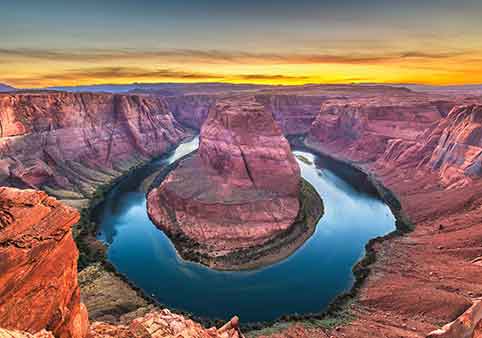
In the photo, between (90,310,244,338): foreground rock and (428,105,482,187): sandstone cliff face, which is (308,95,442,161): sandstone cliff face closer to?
(428,105,482,187): sandstone cliff face

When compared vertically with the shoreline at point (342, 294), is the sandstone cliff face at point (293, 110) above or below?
above

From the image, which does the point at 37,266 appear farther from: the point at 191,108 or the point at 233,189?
the point at 191,108

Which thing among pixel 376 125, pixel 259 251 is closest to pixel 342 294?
pixel 259 251

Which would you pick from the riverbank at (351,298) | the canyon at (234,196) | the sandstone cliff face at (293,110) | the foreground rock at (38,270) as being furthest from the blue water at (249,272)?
the sandstone cliff face at (293,110)

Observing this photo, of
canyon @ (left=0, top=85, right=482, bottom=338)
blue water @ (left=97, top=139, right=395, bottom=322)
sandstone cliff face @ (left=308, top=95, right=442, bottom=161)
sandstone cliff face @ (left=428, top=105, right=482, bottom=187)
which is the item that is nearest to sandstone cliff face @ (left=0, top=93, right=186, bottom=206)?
canyon @ (left=0, top=85, right=482, bottom=338)

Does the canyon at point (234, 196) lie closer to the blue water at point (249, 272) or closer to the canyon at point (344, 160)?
the blue water at point (249, 272)

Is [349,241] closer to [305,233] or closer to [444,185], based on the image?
[305,233]

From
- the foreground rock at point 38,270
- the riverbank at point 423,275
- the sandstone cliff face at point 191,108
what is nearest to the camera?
the foreground rock at point 38,270
